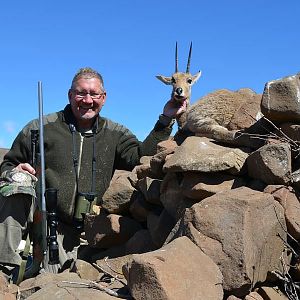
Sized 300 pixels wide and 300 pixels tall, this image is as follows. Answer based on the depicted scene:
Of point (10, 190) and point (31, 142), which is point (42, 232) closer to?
point (10, 190)

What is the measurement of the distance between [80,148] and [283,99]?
11.0 ft

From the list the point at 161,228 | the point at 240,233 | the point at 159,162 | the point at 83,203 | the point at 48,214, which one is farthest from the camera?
the point at 83,203

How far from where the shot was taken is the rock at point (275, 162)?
4867 mm

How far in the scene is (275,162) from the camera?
4.88 meters

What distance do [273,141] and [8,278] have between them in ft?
11.3

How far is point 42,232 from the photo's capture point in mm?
6727

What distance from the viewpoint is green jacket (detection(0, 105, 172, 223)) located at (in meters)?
7.49

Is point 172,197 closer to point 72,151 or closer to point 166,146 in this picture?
point 166,146

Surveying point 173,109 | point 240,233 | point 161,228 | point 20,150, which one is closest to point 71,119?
point 20,150

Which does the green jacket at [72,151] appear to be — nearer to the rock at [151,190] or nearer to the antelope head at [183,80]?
the rock at [151,190]

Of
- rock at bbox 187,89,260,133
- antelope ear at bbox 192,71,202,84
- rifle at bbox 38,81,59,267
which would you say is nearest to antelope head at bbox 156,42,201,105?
antelope ear at bbox 192,71,202,84

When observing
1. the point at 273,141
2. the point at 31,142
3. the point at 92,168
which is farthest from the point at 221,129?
the point at 31,142

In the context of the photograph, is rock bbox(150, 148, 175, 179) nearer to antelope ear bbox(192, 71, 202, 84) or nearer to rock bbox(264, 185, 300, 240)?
rock bbox(264, 185, 300, 240)

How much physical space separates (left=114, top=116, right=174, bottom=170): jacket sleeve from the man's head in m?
0.56
